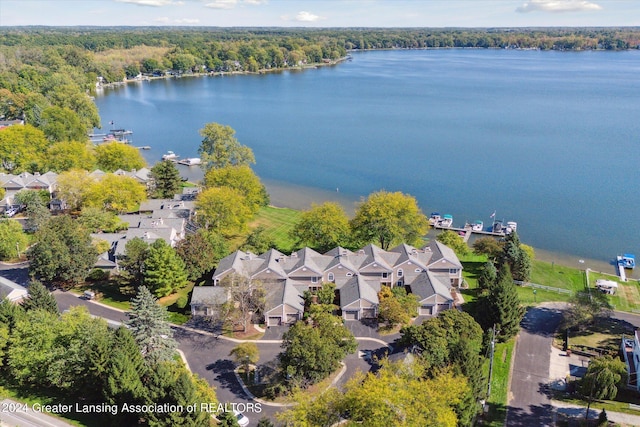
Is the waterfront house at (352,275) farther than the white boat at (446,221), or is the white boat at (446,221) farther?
the white boat at (446,221)

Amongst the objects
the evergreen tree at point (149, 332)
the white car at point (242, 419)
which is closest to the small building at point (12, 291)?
the evergreen tree at point (149, 332)

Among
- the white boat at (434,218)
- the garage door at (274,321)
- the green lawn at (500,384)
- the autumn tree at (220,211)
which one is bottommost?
the green lawn at (500,384)

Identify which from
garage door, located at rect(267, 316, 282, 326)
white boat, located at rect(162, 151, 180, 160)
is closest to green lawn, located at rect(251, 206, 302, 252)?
garage door, located at rect(267, 316, 282, 326)

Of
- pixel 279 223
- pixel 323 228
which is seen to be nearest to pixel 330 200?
pixel 279 223

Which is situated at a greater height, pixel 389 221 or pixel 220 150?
pixel 220 150

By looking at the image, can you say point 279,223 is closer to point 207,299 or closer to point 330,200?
point 330,200

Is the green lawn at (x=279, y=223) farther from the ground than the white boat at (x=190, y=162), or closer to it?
closer to it

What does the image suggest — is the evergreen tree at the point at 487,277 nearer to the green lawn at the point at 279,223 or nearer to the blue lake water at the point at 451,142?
the blue lake water at the point at 451,142

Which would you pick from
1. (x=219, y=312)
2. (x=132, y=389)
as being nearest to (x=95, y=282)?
(x=219, y=312)
